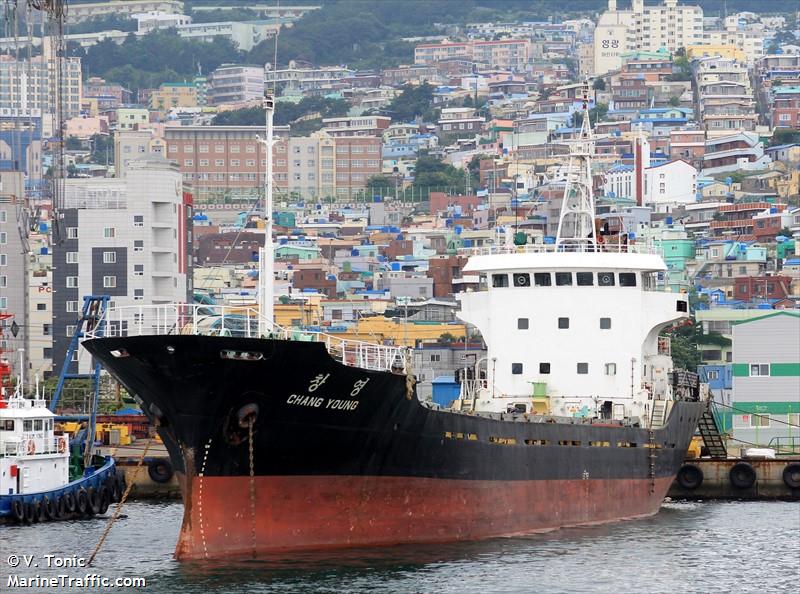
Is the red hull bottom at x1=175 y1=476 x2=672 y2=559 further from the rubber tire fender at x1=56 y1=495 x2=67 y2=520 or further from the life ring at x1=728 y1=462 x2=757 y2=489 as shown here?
the life ring at x1=728 y1=462 x2=757 y2=489

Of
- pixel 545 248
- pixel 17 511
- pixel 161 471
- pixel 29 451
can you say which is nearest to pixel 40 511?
pixel 17 511

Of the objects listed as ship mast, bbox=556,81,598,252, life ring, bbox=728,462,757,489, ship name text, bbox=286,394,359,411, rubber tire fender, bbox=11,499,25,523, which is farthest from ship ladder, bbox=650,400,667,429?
rubber tire fender, bbox=11,499,25,523

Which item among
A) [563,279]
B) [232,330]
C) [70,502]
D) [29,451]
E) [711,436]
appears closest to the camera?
[232,330]

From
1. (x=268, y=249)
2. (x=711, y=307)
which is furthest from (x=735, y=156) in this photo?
(x=268, y=249)

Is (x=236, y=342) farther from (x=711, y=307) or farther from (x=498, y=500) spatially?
(x=711, y=307)

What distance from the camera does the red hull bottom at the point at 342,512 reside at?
35844 mm

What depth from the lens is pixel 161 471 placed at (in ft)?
179

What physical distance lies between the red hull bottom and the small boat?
36.4 ft

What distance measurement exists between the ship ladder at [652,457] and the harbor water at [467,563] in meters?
2.13

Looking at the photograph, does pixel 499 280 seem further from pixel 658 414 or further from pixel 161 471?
pixel 161 471

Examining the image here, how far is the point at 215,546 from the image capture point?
3581 cm

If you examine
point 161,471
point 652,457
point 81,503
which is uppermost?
point 652,457

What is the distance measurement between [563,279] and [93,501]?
508 inches

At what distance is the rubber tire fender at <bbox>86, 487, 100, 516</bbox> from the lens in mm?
47750
